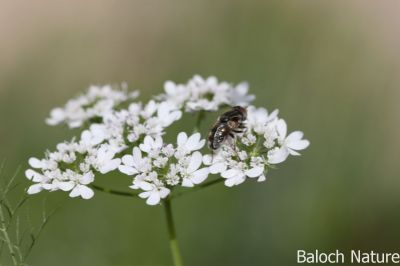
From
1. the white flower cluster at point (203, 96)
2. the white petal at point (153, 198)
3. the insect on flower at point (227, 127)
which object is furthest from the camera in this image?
the white flower cluster at point (203, 96)

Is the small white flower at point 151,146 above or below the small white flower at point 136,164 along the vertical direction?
above

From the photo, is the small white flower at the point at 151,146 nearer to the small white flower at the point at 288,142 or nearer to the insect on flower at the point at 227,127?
the insect on flower at the point at 227,127

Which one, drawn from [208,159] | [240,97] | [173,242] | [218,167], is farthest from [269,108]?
[173,242]

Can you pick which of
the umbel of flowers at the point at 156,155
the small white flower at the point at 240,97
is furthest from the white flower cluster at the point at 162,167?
the small white flower at the point at 240,97

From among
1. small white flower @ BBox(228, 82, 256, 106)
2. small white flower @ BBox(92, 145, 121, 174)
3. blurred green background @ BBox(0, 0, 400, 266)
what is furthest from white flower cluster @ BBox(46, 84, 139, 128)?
blurred green background @ BBox(0, 0, 400, 266)

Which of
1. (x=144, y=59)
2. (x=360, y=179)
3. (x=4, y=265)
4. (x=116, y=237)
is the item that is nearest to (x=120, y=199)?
(x=116, y=237)

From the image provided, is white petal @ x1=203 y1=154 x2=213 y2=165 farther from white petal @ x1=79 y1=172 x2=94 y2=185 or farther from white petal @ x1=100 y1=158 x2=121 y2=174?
white petal @ x1=79 y1=172 x2=94 y2=185
